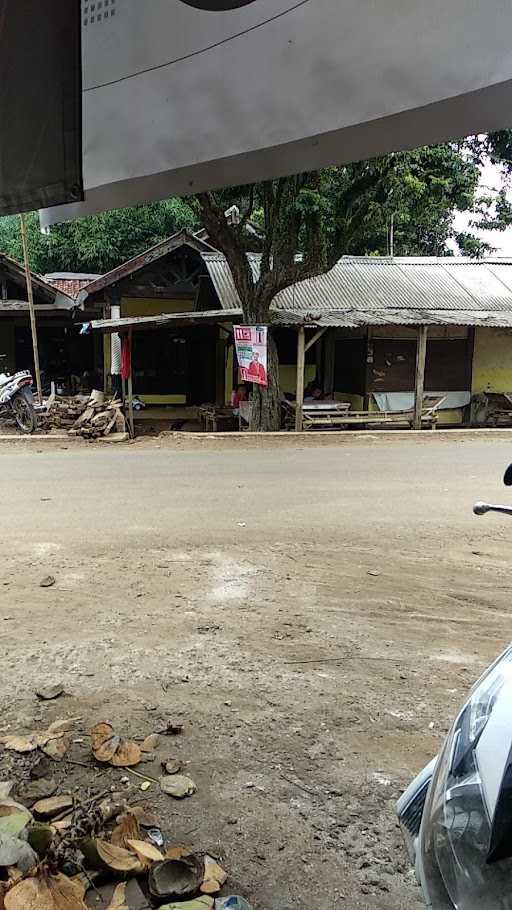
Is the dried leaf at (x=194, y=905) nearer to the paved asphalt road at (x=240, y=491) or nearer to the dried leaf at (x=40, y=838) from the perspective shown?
the dried leaf at (x=40, y=838)

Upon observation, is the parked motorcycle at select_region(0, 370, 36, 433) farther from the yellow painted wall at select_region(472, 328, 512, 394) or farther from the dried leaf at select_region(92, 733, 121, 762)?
the dried leaf at select_region(92, 733, 121, 762)

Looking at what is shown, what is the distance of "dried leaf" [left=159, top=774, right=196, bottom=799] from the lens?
2.80 m

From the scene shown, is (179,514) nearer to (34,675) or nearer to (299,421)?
(34,675)

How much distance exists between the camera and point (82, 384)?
20.5m

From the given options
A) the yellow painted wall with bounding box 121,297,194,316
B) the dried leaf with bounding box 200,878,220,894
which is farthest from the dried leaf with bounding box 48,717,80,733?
the yellow painted wall with bounding box 121,297,194,316

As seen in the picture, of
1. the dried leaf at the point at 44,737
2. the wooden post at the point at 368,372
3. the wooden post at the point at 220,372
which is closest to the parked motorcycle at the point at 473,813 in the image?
the dried leaf at the point at 44,737

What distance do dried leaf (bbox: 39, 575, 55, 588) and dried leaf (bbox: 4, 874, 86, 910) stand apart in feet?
10.6

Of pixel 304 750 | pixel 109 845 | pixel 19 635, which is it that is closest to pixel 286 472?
pixel 19 635

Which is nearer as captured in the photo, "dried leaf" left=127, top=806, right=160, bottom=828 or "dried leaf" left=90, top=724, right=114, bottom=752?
"dried leaf" left=127, top=806, right=160, bottom=828

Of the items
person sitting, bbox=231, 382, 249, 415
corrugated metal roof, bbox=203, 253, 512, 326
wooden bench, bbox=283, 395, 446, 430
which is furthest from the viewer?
corrugated metal roof, bbox=203, 253, 512, 326

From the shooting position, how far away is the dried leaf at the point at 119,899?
2166 mm

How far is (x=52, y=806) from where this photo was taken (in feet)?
8.64

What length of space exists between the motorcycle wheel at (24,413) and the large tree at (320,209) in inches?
187

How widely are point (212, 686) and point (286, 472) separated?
21.6ft
